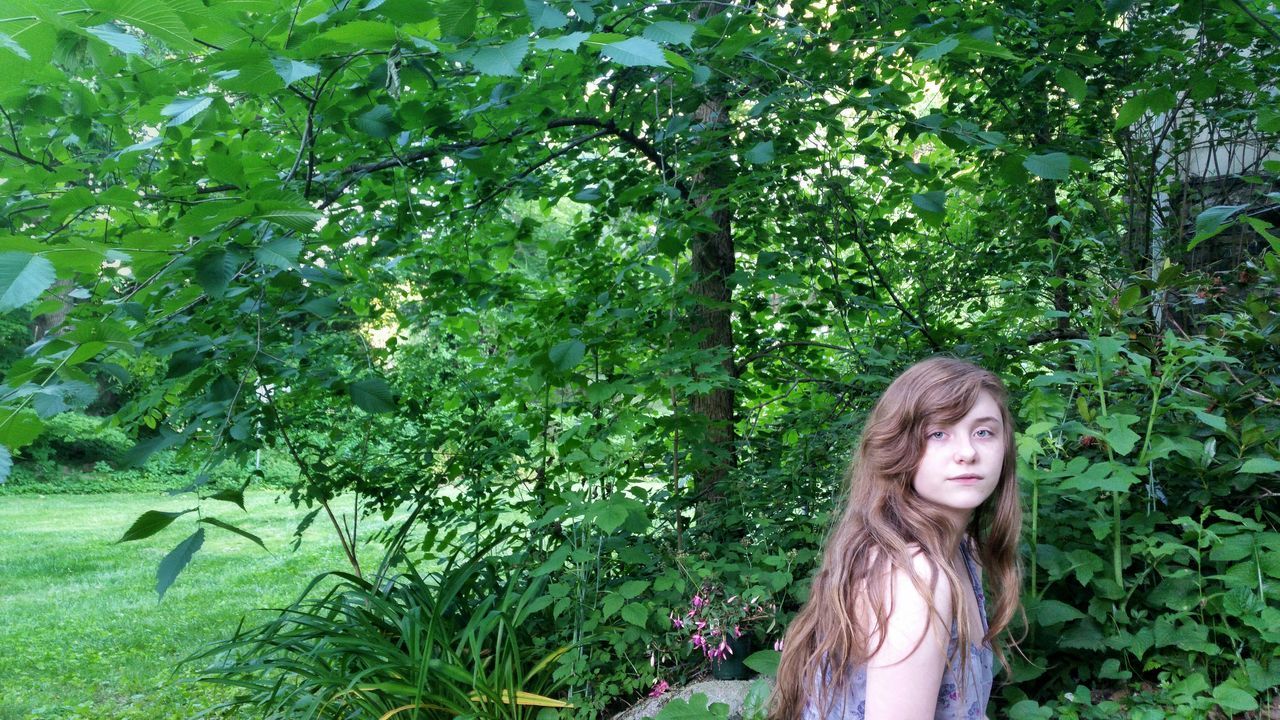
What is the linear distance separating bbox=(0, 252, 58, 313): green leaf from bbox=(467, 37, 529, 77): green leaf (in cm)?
71

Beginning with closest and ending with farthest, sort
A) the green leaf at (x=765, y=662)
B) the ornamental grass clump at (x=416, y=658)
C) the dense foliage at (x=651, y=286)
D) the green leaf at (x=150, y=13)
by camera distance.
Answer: the green leaf at (x=150, y=13) < the dense foliage at (x=651, y=286) < the green leaf at (x=765, y=662) < the ornamental grass clump at (x=416, y=658)

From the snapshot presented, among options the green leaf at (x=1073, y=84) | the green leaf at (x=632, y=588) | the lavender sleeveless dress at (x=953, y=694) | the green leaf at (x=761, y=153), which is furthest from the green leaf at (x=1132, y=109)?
the green leaf at (x=632, y=588)

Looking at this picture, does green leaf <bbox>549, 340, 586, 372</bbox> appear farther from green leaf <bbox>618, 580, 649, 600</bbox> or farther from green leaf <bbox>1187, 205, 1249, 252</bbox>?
green leaf <bbox>1187, 205, 1249, 252</bbox>

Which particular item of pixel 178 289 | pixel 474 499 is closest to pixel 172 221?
pixel 178 289

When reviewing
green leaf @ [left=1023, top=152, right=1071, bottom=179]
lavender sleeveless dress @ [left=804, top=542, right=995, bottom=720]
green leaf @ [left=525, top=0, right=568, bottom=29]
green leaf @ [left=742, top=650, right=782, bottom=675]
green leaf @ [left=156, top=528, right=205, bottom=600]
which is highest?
green leaf @ [left=525, top=0, right=568, bottom=29]

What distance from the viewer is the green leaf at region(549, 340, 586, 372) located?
266 centimetres

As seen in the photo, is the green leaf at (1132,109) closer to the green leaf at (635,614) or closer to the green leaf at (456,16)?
the green leaf at (456,16)

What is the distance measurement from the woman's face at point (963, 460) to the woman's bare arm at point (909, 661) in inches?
8.1

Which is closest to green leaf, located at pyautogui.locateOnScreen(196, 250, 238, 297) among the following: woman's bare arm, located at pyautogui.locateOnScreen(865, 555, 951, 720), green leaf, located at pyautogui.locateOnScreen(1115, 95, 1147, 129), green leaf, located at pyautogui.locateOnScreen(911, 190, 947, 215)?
woman's bare arm, located at pyautogui.locateOnScreen(865, 555, 951, 720)

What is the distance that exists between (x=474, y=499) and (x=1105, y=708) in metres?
2.40

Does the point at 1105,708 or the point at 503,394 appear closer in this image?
the point at 1105,708

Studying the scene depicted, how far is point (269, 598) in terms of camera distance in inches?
263

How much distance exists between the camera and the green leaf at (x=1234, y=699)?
183cm

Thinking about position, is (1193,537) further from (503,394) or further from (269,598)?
(269,598)
